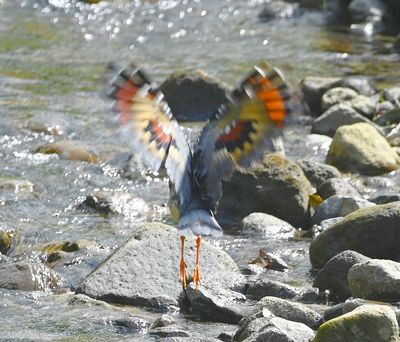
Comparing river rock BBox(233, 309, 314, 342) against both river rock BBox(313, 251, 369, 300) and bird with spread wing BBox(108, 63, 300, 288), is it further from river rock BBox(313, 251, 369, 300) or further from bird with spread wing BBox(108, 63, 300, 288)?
river rock BBox(313, 251, 369, 300)

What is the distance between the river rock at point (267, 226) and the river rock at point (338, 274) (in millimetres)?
1794

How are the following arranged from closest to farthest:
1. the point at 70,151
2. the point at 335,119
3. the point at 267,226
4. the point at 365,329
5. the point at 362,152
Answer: the point at 365,329 → the point at 267,226 → the point at 362,152 → the point at 70,151 → the point at 335,119

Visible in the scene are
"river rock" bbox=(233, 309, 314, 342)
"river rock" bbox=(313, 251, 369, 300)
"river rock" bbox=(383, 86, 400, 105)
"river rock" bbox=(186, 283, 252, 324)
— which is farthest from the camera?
"river rock" bbox=(383, 86, 400, 105)

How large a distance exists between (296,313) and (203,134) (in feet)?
4.37

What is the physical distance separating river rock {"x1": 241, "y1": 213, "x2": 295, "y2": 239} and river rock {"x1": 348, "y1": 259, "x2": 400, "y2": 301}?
2318 mm

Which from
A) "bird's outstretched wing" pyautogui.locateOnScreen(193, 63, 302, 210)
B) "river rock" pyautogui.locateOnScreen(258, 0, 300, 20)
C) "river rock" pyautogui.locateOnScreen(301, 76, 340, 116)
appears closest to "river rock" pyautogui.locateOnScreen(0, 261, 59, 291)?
"bird's outstretched wing" pyautogui.locateOnScreen(193, 63, 302, 210)

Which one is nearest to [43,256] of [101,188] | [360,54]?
[101,188]

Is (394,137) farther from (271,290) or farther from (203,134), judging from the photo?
(203,134)

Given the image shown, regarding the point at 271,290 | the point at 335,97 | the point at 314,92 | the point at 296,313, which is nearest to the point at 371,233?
the point at 271,290

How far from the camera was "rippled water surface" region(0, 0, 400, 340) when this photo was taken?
884 centimetres

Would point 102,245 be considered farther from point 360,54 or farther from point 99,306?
point 360,54

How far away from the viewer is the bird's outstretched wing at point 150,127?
695 cm

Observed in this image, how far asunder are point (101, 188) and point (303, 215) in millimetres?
2162

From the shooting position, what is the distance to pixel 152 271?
25.6 ft
